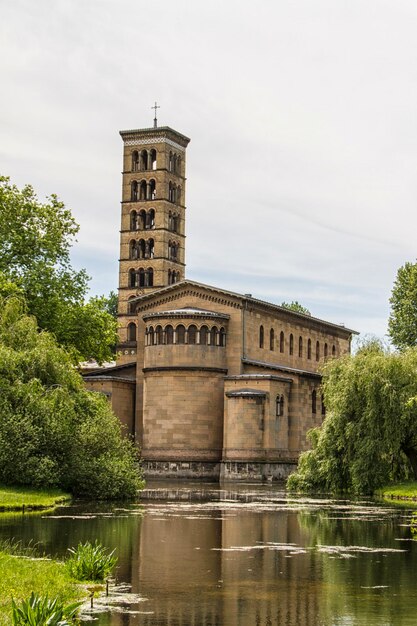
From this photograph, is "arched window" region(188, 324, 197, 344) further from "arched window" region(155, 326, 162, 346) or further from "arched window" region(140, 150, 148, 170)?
"arched window" region(140, 150, 148, 170)

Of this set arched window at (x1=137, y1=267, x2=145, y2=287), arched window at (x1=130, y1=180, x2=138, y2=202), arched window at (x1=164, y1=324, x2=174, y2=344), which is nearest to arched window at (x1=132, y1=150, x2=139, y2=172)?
arched window at (x1=130, y1=180, x2=138, y2=202)

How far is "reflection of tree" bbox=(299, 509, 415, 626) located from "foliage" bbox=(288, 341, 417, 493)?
11.9 meters

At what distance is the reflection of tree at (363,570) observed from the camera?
17938 mm

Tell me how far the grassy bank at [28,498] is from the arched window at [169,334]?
124ft

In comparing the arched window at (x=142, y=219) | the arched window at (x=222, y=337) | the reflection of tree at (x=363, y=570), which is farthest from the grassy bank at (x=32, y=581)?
the arched window at (x=142, y=219)

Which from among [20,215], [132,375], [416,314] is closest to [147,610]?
[20,215]

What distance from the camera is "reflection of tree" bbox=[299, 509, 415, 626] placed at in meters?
17.9

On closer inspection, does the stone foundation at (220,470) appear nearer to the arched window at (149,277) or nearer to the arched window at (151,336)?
the arched window at (151,336)

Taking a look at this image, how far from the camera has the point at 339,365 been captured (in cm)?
5522

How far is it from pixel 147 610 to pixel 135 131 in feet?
322

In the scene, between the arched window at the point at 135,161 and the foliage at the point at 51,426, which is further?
the arched window at the point at 135,161

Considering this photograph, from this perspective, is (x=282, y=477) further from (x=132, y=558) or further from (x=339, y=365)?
(x=132, y=558)

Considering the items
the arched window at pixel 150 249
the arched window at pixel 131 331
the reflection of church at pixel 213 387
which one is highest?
the arched window at pixel 150 249

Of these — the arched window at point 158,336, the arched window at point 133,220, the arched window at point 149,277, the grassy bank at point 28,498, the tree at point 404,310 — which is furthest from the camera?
the arched window at point 133,220
